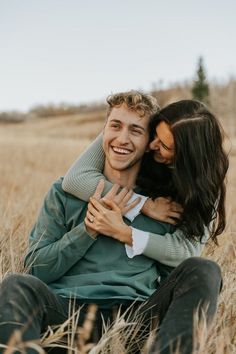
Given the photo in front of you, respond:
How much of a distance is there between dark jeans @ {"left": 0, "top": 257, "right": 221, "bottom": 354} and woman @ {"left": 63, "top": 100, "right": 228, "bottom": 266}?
284 mm

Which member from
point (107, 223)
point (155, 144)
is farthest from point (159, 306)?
point (155, 144)

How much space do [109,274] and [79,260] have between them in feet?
0.51

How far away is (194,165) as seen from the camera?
2451 mm

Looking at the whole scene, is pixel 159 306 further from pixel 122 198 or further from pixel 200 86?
pixel 200 86

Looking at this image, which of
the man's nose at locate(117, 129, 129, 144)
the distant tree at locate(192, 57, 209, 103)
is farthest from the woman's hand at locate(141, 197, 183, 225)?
the distant tree at locate(192, 57, 209, 103)

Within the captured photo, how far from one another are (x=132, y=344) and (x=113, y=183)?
2.42ft

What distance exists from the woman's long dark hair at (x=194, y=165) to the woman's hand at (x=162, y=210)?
0.04m

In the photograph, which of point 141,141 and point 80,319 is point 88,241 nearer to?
point 80,319

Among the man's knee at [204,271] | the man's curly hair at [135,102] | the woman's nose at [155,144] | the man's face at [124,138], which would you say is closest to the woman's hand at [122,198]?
the man's face at [124,138]

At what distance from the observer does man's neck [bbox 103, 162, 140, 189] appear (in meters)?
2.50

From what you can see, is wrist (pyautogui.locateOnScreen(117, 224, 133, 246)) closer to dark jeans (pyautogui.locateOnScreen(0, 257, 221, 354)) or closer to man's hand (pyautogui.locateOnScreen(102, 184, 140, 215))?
man's hand (pyautogui.locateOnScreen(102, 184, 140, 215))

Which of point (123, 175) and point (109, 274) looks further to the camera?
point (123, 175)

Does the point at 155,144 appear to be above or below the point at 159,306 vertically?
above

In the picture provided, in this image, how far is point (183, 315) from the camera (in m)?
1.81
